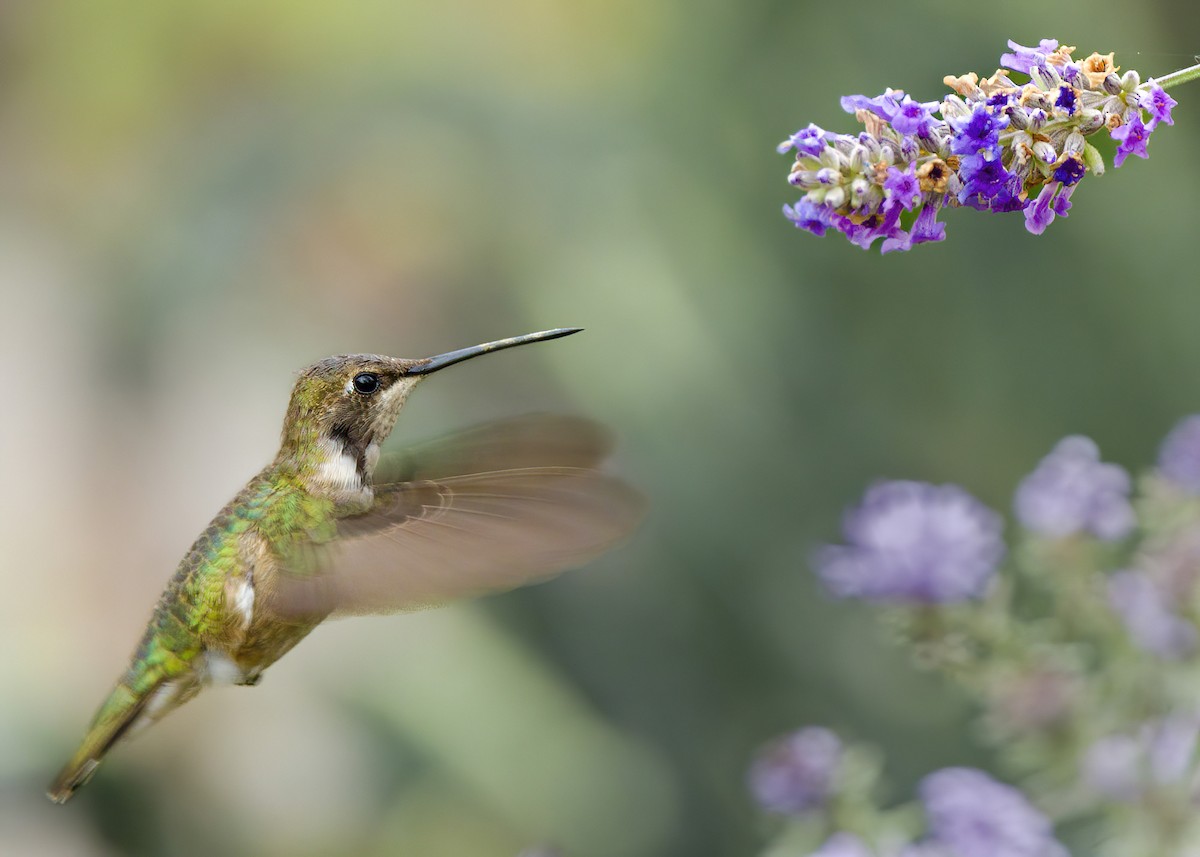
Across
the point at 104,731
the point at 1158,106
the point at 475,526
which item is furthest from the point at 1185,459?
the point at 104,731

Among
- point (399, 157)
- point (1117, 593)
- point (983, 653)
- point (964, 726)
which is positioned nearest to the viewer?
point (1117, 593)

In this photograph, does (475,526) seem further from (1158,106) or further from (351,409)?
(1158,106)

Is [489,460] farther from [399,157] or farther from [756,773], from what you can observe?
[399,157]

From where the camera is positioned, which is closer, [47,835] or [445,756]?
[445,756]

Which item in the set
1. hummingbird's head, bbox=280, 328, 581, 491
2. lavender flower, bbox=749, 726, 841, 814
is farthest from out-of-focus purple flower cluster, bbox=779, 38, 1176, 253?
lavender flower, bbox=749, 726, 841, 814

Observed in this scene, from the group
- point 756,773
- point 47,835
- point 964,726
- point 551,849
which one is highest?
point 964,726

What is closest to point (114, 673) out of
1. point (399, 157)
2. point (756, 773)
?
point (399, 157)

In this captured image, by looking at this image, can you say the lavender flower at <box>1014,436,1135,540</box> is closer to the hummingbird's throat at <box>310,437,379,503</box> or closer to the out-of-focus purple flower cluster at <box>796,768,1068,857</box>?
the out-of-focus purple flower cluster at <box>796,768,1068,857</box>
